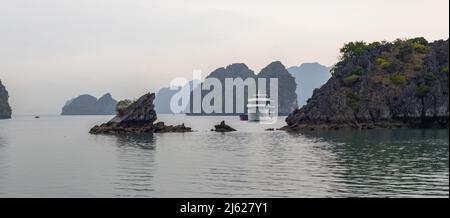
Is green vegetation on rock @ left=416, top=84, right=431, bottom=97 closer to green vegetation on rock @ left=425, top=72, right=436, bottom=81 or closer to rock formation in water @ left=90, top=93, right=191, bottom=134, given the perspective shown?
green vegetation on rock @ left=425, top=72, right=436, bottom=81

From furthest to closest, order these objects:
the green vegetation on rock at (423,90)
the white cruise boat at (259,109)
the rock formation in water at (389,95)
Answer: the white cruise boat at (259,109)
the green vegetation on rock at (423,90)
the rock formation in water at (389,95)

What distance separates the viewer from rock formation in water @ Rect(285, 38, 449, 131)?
110812 millimetres

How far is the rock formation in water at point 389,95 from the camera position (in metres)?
111

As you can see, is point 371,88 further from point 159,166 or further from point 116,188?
point 116,188

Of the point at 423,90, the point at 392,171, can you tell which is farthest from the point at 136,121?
the point at 392,171

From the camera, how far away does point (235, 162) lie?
158 feet

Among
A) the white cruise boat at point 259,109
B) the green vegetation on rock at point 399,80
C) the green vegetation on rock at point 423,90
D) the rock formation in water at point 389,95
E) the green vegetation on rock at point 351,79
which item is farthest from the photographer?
the white cruise boat at point 259,109

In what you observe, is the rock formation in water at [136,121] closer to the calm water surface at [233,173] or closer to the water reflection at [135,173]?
the water reflection at [135,173]

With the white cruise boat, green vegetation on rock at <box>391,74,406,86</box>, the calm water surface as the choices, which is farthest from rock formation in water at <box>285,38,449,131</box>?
the calm water surface

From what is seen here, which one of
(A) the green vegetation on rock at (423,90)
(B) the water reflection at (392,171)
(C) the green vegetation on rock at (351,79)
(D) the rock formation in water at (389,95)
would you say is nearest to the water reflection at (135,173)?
(B) the water reflection at (392,171)

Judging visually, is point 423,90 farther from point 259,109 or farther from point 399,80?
point 259,109

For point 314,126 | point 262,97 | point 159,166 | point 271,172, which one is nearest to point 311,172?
point 271,172

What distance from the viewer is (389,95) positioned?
116188mm

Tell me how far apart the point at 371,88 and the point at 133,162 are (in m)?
83.7
